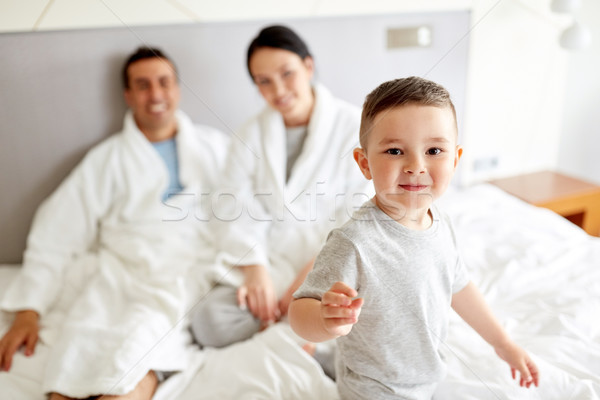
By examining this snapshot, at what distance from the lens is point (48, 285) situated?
1.15 meters

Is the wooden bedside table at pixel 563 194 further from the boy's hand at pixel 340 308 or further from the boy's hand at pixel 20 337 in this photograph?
the boy's hand at pixel 20 337

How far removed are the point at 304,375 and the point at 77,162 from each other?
0.92m

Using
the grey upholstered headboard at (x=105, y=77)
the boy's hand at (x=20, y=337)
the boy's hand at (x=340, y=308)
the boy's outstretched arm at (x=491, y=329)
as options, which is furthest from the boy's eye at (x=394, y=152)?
the boy's hand at (x=20, y=337)

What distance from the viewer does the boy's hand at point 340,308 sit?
534 mm

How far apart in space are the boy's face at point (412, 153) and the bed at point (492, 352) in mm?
362

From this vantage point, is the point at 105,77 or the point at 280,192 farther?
the point at 105,77

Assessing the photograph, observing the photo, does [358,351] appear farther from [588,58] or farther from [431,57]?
[588,58]

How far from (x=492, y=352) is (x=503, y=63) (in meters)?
1.10

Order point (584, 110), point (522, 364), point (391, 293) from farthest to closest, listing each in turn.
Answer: point (584, 110) < point (522, 364) < point (391, 293)

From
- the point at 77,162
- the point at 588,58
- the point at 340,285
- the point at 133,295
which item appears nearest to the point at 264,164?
the point at 133,295

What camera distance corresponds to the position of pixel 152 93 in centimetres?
134

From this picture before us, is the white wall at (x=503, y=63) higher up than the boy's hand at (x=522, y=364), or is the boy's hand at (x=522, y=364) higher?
the white wall at (x=503, y=63)

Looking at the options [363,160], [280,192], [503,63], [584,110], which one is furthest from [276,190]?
[584,110]

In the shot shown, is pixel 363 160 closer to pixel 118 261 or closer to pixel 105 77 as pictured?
pixel 118 261
